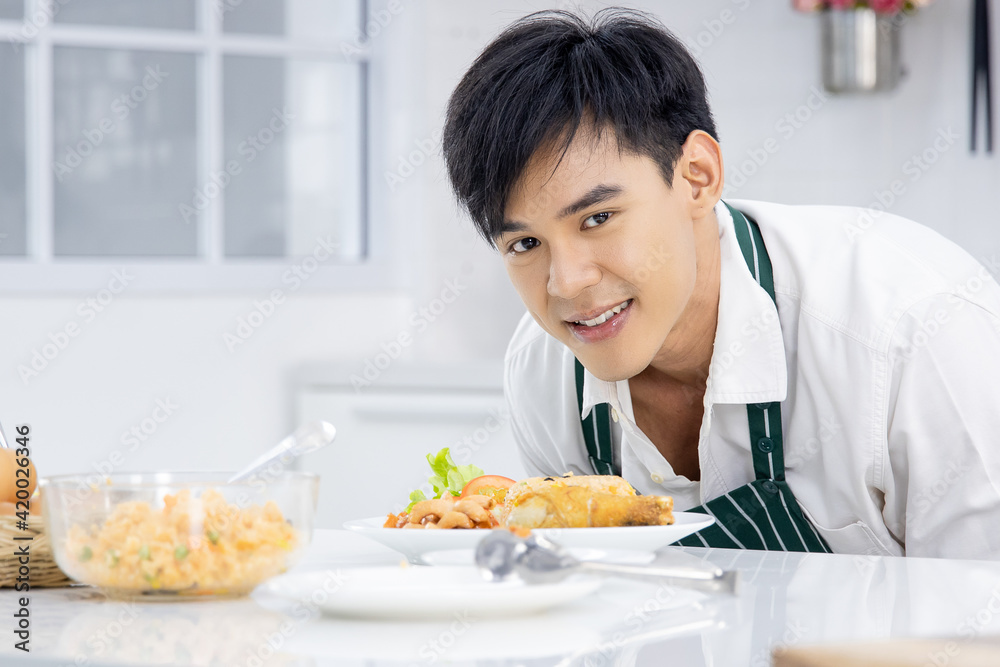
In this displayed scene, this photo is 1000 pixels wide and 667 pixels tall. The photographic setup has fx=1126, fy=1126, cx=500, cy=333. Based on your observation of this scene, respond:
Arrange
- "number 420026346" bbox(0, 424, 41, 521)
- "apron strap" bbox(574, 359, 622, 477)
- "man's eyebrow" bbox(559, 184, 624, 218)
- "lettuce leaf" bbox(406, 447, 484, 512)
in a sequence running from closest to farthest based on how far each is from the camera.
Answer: "number 420026346" bbox(0, 424, 41, 521), "man's eyebrow" bbox(559, 184, 624, 218), "lettuce leaf" bbox(406, 447, 484, 512), "apron strap" bbox(574, 359, 622, 477)

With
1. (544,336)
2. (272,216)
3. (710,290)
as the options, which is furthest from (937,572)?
(272,216)

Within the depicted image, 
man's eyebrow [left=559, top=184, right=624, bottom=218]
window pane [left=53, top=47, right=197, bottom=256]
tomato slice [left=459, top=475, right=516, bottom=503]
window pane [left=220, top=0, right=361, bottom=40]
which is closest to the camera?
tomato slice [left=459, top=475, right=516, bottom=503]

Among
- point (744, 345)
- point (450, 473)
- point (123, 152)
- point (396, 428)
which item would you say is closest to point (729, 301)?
point (744, 345)

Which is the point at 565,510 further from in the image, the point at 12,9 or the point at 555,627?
the point at 12,9

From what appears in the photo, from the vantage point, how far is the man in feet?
4.19

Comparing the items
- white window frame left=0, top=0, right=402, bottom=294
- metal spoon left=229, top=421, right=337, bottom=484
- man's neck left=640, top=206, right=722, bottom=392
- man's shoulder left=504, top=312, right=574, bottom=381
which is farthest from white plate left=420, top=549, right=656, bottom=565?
white window frame left=0, top=0, right=402, bottom=294

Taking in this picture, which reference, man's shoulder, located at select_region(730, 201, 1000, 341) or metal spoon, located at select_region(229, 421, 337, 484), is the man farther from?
metal spoon, located at select_region(229, 421, 337, 484)

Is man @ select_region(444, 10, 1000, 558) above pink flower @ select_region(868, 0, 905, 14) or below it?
below

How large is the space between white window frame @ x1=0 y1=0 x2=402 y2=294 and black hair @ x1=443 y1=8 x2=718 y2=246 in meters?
1.43

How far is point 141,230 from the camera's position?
8.76 ft

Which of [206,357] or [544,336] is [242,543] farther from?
[206,357]

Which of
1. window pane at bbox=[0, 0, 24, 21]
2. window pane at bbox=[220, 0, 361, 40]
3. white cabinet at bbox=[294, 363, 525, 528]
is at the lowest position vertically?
white cabinet at bbox=[294, 363, 525, 528]

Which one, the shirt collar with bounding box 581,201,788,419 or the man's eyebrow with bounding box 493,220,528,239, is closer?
the man's eyebrow with bounding box 493,220,528,239

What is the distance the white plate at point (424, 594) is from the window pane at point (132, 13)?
217 centimetres
